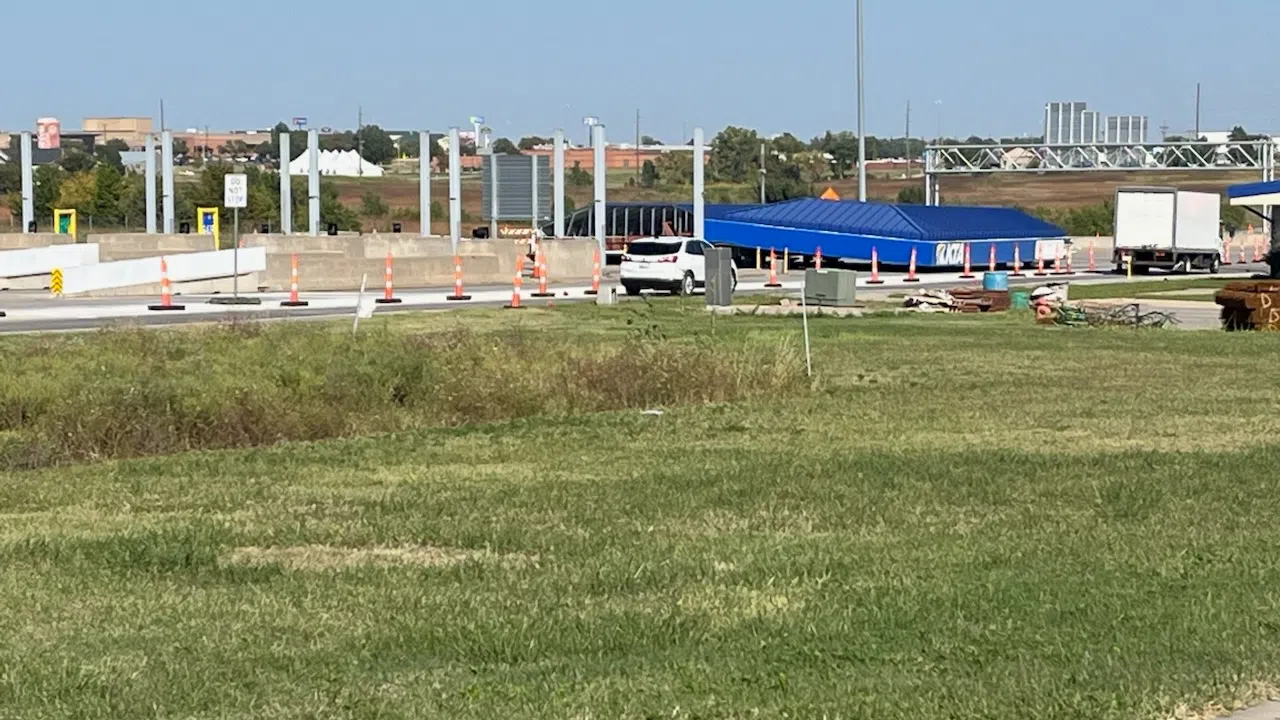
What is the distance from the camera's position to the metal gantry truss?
289ft

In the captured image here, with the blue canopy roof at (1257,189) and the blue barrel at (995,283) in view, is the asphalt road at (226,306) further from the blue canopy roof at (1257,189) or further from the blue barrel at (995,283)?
the blue canopy roof at (1257,189)

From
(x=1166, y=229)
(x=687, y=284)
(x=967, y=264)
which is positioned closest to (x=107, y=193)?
(x=967, y=264)

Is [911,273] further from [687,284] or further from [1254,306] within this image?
[1254,306]

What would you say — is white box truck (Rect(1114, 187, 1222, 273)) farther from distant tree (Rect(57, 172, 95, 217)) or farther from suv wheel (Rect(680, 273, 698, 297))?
distant tree (Rect(57, 172, 95, 217))

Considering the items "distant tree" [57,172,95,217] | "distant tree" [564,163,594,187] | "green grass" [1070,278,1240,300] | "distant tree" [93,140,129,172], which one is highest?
"distant tree" [93,140,129,172]

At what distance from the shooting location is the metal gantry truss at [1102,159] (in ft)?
289

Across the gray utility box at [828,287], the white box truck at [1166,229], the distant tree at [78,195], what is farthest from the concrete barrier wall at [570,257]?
the distant tree at [78,195]

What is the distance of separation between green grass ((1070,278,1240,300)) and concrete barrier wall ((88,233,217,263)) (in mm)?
24467

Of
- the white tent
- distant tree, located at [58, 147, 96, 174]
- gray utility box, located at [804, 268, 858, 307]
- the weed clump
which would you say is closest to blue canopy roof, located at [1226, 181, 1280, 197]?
gray utility box, located at [804, 268, 858, 307]

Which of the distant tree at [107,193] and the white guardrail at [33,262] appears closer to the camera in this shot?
the white guardrail at [33,262]

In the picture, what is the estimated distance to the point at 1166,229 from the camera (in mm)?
64562

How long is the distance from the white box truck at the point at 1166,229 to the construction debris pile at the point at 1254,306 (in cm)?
3127

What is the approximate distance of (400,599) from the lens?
30.3 feet

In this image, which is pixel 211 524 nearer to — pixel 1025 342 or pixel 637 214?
pixel 1025 342
